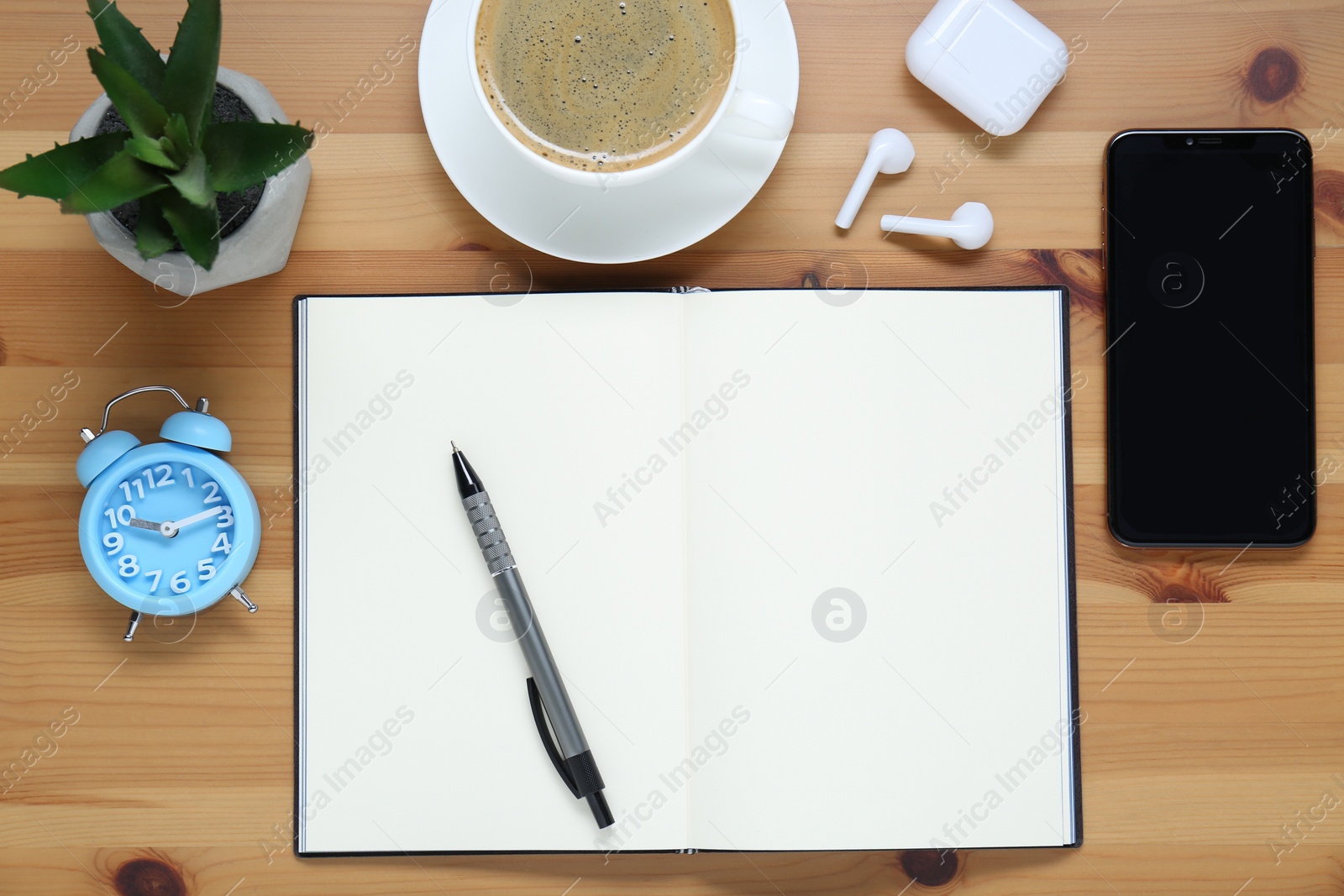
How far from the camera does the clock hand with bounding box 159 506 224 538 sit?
0.66m

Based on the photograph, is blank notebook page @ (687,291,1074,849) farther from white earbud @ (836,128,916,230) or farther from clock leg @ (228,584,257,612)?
clock leg @ (228,584,257,612)

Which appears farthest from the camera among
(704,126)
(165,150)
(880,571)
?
(880,571)

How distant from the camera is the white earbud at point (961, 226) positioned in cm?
72

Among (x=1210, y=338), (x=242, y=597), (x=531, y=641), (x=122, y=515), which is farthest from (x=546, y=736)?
(x=1210, y=338)

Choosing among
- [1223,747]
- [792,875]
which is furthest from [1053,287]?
[792,875]

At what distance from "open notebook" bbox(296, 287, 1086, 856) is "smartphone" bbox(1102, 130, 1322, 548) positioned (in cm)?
8

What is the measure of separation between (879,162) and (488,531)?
0.42m

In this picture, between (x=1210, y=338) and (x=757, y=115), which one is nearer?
(x=757, y=115)

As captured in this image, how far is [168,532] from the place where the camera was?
0.66 metres

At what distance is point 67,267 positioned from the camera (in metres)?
0.73

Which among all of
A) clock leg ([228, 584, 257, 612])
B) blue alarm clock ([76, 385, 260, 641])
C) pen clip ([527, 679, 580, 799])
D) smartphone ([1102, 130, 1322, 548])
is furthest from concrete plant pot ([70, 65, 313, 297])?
smartphone ([1102, 130, 1322, 548])

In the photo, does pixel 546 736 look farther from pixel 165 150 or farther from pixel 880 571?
pixel 165 150

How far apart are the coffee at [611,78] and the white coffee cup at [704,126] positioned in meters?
0.01

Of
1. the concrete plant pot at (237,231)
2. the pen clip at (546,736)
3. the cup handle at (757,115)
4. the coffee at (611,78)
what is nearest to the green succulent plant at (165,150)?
the concrete plant pot at (237,231)
